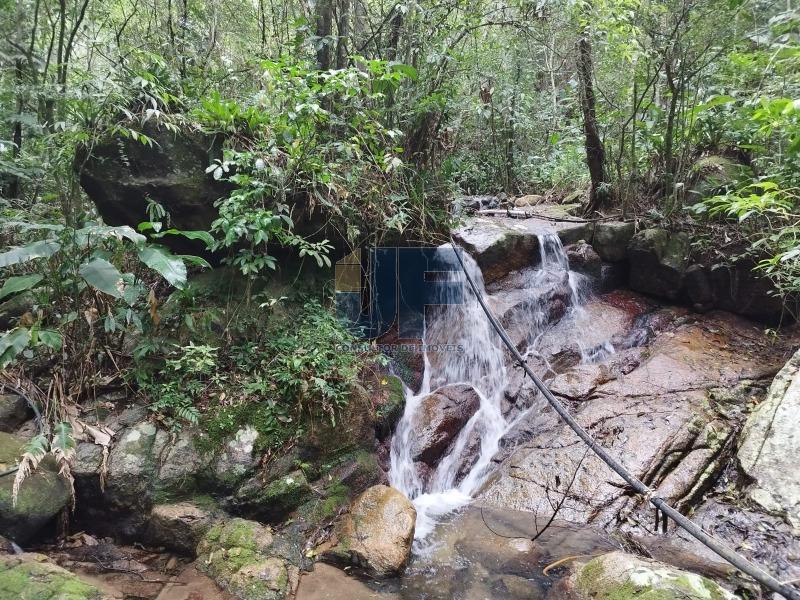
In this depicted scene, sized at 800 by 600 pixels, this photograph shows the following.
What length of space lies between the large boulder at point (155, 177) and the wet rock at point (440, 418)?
3.08 m

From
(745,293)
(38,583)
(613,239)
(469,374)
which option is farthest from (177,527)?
(745,293)

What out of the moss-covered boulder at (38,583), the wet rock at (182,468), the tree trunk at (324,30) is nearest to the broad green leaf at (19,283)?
the wet rock at (182,468)

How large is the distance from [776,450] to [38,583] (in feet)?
17.5

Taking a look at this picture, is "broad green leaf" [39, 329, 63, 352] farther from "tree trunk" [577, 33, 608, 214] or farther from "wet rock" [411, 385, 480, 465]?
"tree trunk" [577, 33, 608, 214]

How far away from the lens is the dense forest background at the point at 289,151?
3885 millimetres

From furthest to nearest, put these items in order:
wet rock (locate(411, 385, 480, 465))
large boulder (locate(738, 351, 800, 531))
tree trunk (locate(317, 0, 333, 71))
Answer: tree trunk (locate(317, 0, 333, 71))
wet rock (locate(411, 385, 480, 465))
large boulder (locate(738, 351, 800, 531))

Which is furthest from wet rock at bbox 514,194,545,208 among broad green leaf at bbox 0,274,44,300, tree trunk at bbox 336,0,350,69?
broad green leaf at bbox 0,274,44,300

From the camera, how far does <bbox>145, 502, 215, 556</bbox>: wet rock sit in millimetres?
3357

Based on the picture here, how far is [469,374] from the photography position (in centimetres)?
580

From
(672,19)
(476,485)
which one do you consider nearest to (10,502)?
(476,485)

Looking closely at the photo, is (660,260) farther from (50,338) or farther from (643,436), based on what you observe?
(50,338)

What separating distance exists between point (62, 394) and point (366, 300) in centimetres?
318

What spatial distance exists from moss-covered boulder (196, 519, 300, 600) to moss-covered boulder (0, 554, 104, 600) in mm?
715

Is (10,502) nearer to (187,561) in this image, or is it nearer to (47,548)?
(47,548)
